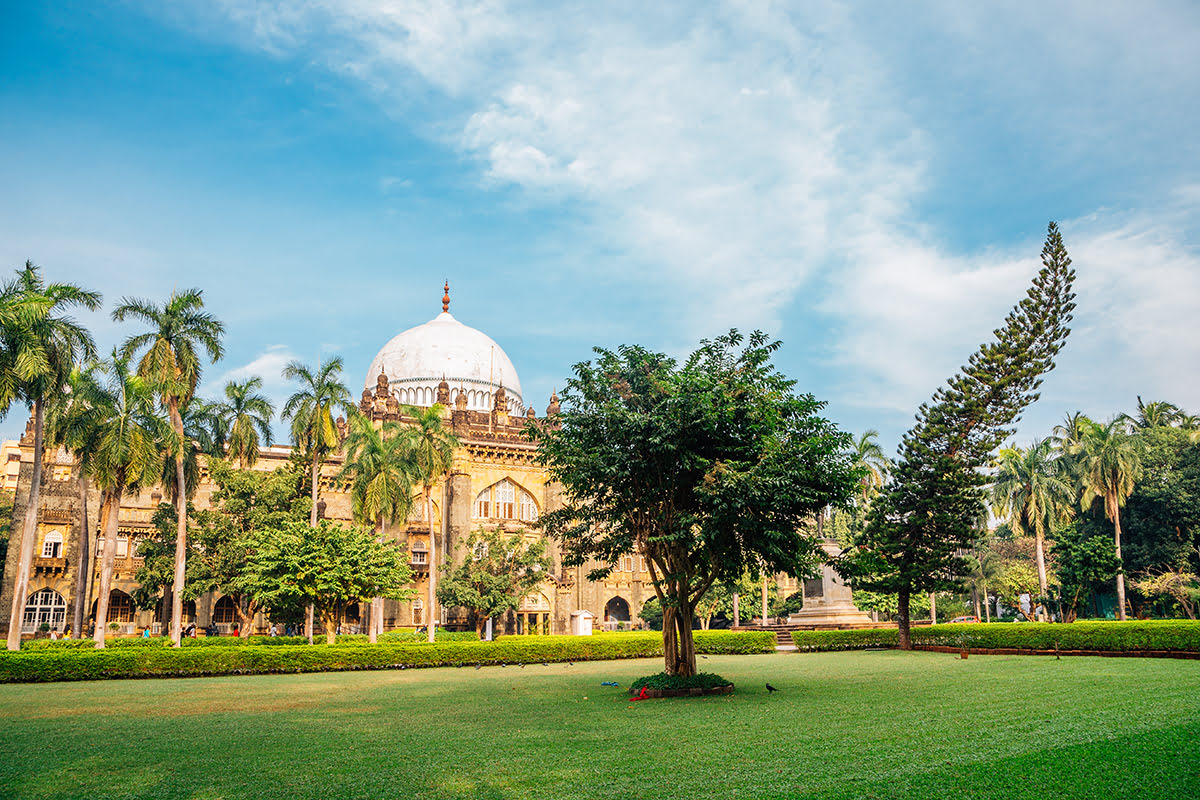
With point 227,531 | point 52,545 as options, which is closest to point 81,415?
point 227,531

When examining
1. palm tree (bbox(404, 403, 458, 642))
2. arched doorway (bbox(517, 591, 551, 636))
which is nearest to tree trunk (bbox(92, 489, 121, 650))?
palm tree (bbox(404, 403, 458, 642))

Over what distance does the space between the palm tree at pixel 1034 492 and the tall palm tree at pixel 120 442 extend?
132 ft

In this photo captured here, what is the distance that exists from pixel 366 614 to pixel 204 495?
11.6m

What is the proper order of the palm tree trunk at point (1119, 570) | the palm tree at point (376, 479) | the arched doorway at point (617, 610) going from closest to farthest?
the palm tree at point (376, 479), the palm tree trunk at point (1119, 570), the arched doorway at point (617, 610)

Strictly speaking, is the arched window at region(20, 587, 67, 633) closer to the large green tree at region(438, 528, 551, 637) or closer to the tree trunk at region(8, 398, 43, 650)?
the tree trunk at region(8, 398, 43, 650)

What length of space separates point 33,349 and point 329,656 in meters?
12.4

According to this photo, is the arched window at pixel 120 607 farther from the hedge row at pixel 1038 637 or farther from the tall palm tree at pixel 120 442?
the hedge row at pixel 1038 637

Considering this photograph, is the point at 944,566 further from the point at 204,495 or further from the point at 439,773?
the point at 204,495

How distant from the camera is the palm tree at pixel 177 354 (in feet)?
95.3

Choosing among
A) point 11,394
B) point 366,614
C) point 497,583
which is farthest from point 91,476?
point 366,614

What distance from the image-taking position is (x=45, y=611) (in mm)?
41688

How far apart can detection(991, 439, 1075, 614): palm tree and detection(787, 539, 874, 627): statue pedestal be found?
41.3ft

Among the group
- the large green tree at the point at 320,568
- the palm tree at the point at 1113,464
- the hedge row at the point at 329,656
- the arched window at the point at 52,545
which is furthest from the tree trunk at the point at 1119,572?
the arched window at the point at 52,545

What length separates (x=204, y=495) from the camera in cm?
4678
